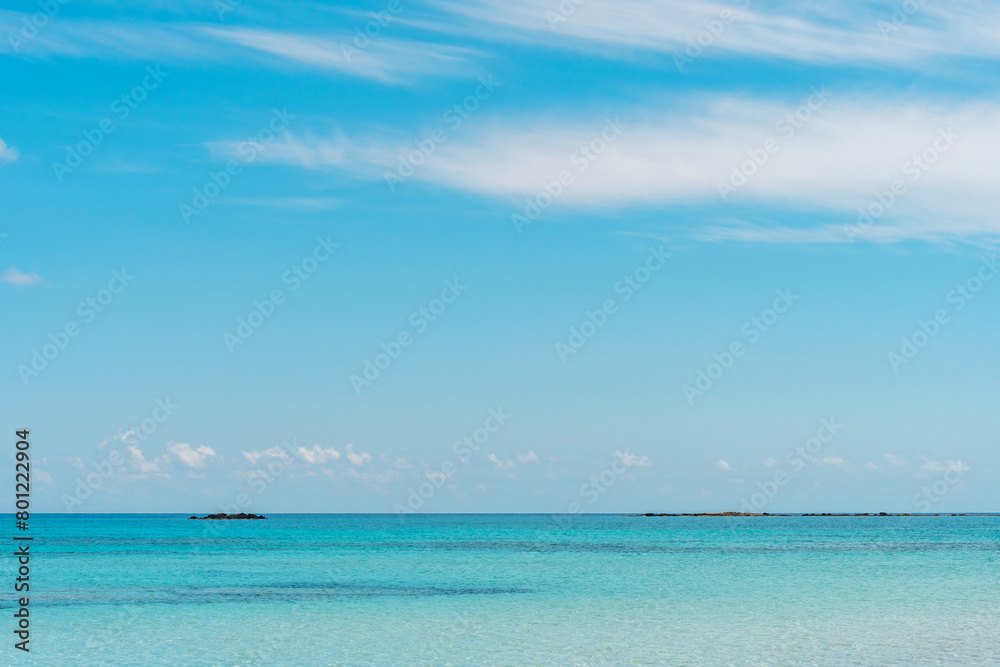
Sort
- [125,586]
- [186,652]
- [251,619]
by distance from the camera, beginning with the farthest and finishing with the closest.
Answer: [125,586] < [251,619] < [186,652]

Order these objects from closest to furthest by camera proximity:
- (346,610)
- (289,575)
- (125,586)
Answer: (346,610)
(125,586)
(289,575)

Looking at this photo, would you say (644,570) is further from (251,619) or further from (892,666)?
(892,666)

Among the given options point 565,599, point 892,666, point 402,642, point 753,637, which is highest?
point 565,599

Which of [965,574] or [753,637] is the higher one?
[965,574]

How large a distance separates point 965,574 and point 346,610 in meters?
32.1

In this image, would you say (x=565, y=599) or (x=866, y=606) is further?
(x=565, y=599)

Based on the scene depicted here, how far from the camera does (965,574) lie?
4934 cm

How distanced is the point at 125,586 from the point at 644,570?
25.5 m

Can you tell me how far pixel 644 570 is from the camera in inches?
2067

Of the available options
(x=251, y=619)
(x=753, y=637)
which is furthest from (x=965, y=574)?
(x=251, y=619)

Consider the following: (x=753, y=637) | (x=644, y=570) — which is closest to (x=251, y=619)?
(x=753, y=637)

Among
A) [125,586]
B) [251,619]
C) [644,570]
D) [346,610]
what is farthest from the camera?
[644,570]

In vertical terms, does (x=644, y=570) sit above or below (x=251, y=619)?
above

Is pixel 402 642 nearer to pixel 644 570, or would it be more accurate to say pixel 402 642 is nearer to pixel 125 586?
pixel 125 586
